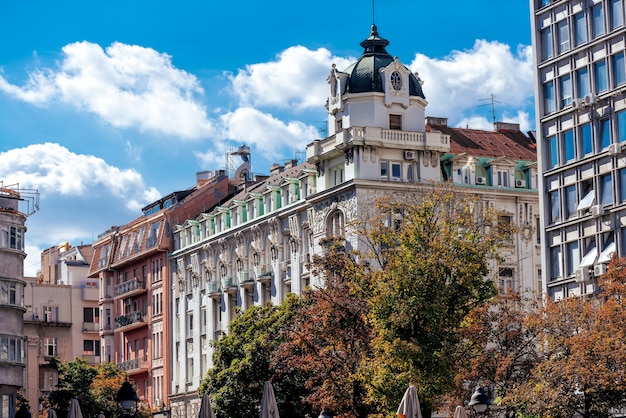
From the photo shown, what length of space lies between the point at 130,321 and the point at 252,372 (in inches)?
1659

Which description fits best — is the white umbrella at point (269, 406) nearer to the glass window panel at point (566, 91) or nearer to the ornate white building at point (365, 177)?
the glass window panel at point (566, 91)

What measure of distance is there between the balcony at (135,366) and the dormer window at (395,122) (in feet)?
116

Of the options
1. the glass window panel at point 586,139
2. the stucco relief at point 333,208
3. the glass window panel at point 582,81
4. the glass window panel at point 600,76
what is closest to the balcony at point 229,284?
the stucco relief at point 333,208

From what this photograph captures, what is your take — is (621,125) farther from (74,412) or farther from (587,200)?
(74,412)

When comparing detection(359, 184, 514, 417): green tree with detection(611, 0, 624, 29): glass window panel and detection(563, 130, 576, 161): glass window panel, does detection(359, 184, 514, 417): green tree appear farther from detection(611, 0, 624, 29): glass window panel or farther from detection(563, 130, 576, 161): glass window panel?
detection(611, 0, 624, 29): glass window panel

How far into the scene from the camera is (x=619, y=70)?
2363 inches

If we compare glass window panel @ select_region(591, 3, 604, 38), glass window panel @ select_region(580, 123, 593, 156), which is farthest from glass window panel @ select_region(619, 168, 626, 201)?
glass window panel @ select_region(591, 3, 604, 38)

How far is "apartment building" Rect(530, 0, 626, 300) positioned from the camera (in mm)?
59875

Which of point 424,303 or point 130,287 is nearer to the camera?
point 424,303

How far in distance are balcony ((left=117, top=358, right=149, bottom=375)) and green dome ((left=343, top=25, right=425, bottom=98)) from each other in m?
35.2

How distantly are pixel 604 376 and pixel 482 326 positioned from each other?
8.95 metres

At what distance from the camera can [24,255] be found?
79.2 m

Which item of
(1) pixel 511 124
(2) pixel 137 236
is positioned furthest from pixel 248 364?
(2) pixel 137 236

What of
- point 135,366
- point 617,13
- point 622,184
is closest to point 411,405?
point 622,184
